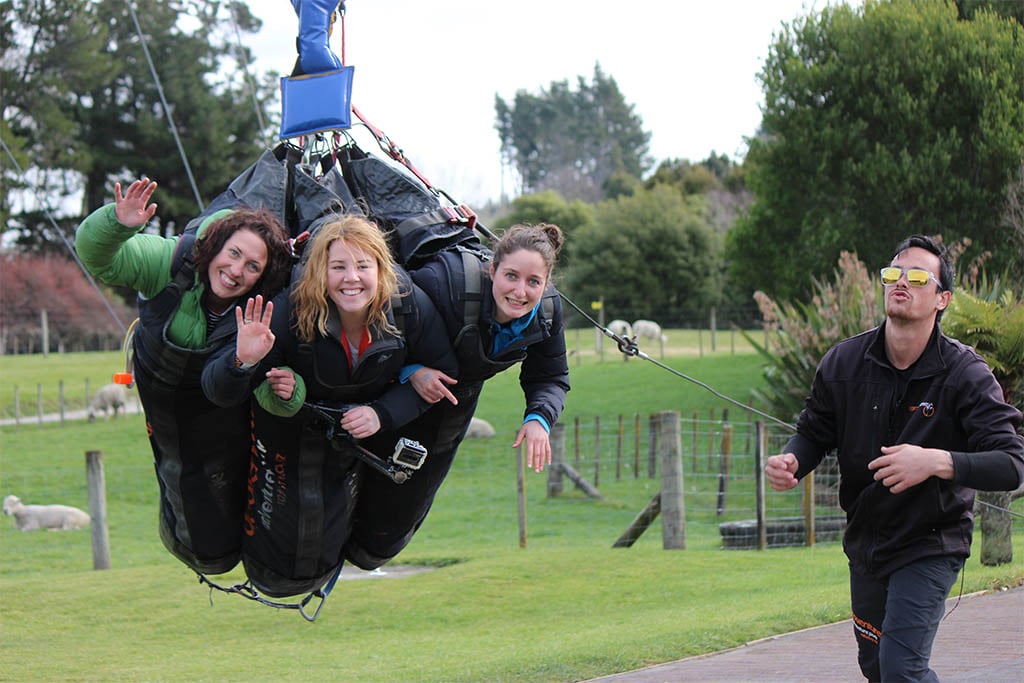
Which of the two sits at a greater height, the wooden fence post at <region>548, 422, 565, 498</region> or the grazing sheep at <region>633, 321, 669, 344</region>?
the grazing sheep at <region>633, 321, 669, 344</region>

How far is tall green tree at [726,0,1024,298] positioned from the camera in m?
15.7

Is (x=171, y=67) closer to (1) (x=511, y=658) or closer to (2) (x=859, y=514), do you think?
(1) (x=511, y=658)

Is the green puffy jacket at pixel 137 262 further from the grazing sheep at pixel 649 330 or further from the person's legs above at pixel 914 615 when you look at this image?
the grazing sheep at pixel 649 330

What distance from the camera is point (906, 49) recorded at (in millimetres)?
17906

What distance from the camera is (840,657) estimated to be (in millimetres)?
6117

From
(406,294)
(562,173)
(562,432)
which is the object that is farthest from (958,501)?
(562,173)

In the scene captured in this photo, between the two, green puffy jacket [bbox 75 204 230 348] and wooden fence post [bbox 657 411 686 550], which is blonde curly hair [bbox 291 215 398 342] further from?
wooden fence post [bbox 657 411 686 550]

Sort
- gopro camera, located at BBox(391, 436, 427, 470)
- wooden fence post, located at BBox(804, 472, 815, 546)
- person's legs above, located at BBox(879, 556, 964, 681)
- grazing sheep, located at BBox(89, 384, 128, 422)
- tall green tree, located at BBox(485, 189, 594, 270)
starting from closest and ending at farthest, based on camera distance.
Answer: person's legs above, located at BBox(879, 556, 964, 681), gopro camera, located at BBox(391, 436, 427, 470), wooden fence post, located at BBox(804, 472, 815, 546), grazing sheep, located at BBox(89, 384, 128, 422), tall green tree, located at BBox(485, 189, 594, 270)

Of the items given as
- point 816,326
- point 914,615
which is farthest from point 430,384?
point 816,326

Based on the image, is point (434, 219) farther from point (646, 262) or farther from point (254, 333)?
point (646, 262)

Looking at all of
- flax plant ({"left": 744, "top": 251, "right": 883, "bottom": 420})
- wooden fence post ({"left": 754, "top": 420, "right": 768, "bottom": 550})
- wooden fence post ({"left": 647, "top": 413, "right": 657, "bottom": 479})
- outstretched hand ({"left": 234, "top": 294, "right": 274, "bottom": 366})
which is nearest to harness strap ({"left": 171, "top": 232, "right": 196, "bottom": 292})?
outstretched hand ({"left": 234, "top": 294, "right": 274, "bottom": 366})

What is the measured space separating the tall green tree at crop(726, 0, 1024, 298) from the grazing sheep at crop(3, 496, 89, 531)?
12.4m

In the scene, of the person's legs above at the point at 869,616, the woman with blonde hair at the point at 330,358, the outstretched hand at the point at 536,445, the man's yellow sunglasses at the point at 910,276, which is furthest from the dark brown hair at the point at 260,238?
the person's legs above at the point at 869,616

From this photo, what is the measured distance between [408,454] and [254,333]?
0.85 m
